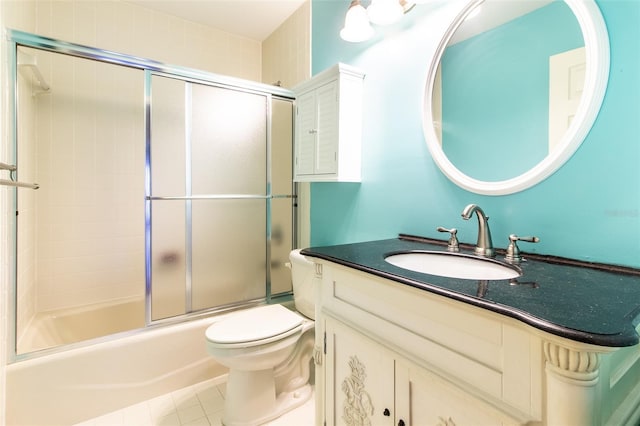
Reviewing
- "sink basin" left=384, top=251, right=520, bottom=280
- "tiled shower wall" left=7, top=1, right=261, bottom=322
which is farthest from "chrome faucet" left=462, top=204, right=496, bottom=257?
"tiled shower wall" left=7, top=1, right=261, bottom=322

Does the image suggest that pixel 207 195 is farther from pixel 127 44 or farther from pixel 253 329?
pixel 127 44

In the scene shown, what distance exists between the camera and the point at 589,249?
885 mm

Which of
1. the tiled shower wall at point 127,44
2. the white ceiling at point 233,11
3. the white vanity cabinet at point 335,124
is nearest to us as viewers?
the white vanity cabinet at point 335,124

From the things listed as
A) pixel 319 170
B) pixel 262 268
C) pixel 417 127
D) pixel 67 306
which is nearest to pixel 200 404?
pixel 262 268

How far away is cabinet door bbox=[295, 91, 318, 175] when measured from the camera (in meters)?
1.81

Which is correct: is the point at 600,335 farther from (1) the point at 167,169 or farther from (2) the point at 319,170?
(1) the point at 167,169

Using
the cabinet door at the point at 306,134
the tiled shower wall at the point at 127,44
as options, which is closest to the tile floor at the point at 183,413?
the tiled shower wall at the point at 127,44

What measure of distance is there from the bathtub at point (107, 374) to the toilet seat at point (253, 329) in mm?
384

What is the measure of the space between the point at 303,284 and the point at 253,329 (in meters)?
0.44

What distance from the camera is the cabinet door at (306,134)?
181 cm

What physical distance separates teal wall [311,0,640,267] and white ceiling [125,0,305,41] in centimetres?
35

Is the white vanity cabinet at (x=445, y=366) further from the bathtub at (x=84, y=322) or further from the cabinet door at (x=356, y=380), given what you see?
the bathtub at (x=84, y=322)

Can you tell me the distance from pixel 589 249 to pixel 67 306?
2.82 meters

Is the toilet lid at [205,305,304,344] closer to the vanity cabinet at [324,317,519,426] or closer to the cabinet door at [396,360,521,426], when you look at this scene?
the vanity cabinet at [324,317,519,426]
